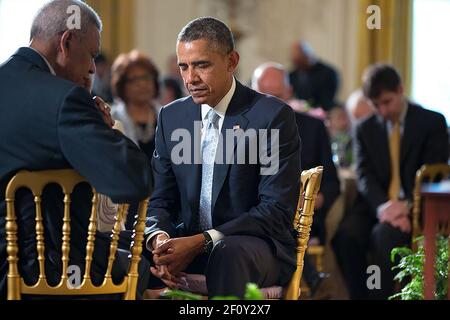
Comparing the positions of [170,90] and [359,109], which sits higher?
[170,90]

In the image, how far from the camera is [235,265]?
136 inches

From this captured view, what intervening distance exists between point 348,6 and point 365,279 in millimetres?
7351

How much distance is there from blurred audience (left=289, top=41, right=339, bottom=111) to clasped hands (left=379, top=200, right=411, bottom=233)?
194 inches

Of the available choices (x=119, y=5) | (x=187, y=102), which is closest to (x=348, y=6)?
(x=119, y=5)

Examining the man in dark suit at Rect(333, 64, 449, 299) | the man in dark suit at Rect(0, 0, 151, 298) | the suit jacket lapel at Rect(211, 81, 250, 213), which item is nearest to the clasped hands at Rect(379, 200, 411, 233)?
the man in dark suit at Rect(333, 64, 449, 299)

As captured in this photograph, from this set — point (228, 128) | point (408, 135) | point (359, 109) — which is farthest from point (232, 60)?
point (359, 109)

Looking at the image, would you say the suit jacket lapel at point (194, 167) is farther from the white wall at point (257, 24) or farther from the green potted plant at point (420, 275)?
the white wall at point (257, 24)

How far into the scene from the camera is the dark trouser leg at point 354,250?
5902 mm

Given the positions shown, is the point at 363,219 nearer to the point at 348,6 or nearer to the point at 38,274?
the point at 38,274

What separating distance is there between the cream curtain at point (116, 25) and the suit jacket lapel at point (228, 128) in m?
8.38

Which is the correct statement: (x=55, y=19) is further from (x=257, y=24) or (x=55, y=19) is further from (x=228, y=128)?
(x=257, y=24)

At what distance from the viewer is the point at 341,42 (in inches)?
497

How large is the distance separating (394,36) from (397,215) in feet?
20.4

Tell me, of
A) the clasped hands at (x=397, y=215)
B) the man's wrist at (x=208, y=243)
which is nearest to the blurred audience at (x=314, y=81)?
the clasped hands at (x=397, y=215)
